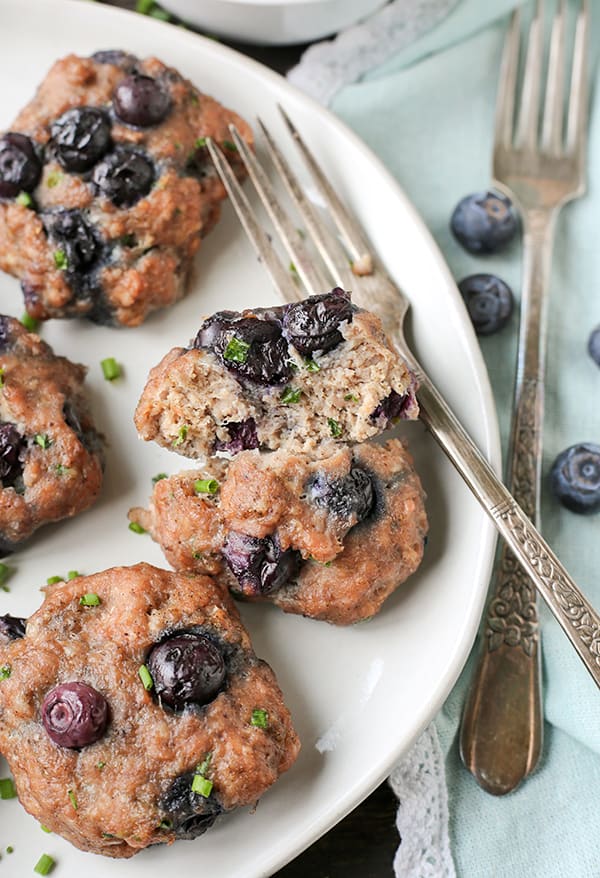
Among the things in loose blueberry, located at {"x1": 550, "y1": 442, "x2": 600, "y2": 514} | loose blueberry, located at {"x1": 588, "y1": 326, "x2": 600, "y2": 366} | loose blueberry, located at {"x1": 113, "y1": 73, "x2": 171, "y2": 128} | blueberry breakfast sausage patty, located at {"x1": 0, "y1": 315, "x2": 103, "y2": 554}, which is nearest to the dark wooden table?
loose blueberry, located at {"x1": 550, "y1": 442, "x2": 600, "y2": 514}

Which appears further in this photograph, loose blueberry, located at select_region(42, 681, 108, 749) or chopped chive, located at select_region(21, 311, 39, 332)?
chopped chive, located at select_region(21, 311, 39, 332)

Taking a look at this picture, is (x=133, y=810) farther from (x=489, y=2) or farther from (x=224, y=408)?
(x=489, y=2)

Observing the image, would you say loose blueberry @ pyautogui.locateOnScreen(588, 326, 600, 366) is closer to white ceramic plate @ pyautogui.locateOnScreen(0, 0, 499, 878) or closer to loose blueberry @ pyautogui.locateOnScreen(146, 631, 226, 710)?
white ceramic plate @ pyautogui.locateOnScreen(0, 0, 499, 878)

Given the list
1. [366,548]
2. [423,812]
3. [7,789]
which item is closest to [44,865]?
[7,789]

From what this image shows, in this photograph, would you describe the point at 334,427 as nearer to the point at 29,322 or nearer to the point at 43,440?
the point at 43,440

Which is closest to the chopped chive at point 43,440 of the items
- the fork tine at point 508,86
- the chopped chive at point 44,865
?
the chopped chive at point 44,865

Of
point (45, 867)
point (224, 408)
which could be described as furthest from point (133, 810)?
point (224, 408)
